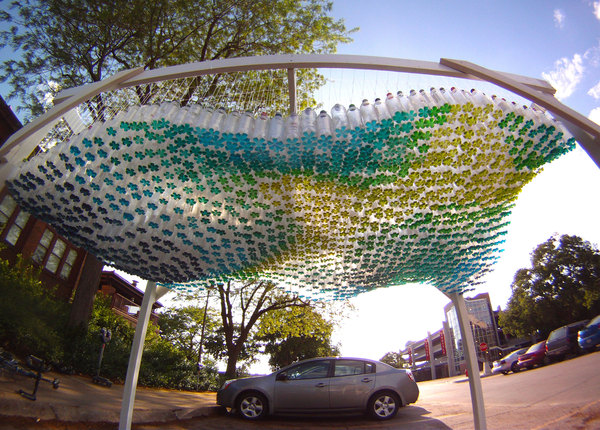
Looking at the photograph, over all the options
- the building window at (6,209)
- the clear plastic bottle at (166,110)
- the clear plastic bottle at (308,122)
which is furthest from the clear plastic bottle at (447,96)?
the building window at (6,209)

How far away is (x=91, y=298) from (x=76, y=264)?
10.3 meters

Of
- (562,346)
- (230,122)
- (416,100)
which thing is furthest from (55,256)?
(562,346)

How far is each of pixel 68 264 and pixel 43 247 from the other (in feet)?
8.12

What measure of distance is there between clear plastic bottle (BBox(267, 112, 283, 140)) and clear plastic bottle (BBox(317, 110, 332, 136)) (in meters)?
0.40

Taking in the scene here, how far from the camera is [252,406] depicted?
7438 mm

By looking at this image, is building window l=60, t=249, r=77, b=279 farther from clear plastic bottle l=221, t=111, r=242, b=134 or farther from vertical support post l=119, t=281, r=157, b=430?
clear plastic bottle l=221, t=111, r=242, b=134

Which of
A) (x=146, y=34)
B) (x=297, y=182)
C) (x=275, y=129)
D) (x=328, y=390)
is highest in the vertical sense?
(x=146, y=34)

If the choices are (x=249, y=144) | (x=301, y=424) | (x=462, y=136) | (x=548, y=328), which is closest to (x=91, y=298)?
(x=301, y=424)

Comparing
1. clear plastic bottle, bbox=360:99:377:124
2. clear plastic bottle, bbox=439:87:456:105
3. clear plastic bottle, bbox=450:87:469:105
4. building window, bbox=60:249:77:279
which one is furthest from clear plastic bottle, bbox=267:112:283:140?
building window, bbox=60:249:77:279

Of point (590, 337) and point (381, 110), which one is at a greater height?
point (381, 110)

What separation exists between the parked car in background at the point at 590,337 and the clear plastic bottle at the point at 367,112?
731 inches

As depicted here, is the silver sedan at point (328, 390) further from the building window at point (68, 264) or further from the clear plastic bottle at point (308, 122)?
the building window at point (68, 264)

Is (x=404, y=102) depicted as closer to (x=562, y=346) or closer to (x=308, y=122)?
(x=308, y=122)

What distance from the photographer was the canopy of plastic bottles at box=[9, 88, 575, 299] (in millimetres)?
3678
